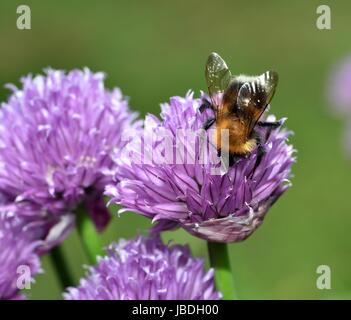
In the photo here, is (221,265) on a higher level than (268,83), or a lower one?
lower

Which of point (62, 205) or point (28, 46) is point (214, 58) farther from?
point (28, 46)

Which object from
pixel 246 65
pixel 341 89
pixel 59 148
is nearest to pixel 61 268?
pixel 59 148

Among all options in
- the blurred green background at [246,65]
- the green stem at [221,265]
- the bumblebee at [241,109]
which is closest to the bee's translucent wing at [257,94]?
the bumblebee at [241,109]

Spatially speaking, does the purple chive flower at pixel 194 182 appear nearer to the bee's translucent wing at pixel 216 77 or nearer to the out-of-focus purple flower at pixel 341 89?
the bee's translucent wing at pixel 216 77

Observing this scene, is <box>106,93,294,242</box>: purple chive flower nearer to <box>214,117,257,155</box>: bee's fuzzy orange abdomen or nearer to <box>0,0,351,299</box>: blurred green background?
<box>214,117,257,155</box>: bee's fuzzy orange abdomen

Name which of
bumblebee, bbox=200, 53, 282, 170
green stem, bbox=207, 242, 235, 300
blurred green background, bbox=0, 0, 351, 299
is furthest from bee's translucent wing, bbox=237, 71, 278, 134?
blurred green background, bbox=0, 0, 351, 299

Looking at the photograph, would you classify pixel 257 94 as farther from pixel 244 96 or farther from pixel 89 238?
pixel 89 238
